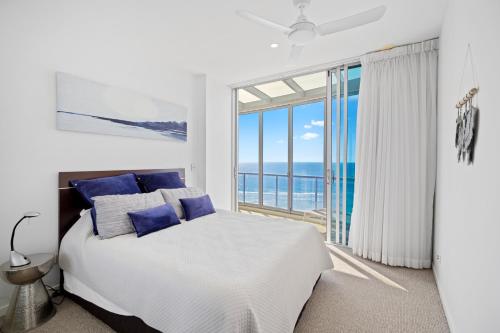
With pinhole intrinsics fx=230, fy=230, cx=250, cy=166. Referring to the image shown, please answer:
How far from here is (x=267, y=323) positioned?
48.7 inches

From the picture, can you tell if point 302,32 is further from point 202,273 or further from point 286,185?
point 286,185

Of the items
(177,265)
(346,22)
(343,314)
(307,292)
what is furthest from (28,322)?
(346,22)

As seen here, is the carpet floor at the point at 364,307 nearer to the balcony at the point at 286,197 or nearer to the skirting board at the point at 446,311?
the skirting board at the point at 446,311

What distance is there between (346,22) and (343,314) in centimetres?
237

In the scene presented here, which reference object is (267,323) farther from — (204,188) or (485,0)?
(204,188)

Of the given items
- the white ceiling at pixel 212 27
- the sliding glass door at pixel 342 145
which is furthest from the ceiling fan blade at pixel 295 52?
the sliding glass door at pixel 342 145

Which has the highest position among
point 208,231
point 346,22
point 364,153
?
point 346,22

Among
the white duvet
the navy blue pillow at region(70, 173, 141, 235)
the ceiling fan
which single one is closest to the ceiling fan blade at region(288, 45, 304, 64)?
the ceiling fan

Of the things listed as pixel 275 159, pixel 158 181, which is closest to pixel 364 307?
pixel 158 181

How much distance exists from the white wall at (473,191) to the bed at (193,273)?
100 centimetres

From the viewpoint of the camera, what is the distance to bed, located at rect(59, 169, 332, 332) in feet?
4.02

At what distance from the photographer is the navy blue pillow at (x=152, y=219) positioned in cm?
206

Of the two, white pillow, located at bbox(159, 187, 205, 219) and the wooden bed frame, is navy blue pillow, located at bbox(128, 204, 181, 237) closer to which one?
white pillow, located at bbox(159, 187, 205, 219)

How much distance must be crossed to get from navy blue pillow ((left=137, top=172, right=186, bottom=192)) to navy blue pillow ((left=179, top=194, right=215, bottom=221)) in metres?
0.41
